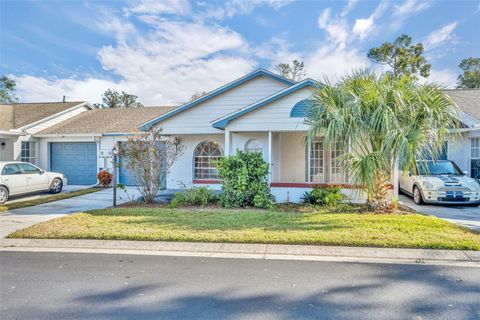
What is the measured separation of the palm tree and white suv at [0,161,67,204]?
11580mm

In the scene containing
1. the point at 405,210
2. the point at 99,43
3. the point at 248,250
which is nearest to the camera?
the point at 248,250

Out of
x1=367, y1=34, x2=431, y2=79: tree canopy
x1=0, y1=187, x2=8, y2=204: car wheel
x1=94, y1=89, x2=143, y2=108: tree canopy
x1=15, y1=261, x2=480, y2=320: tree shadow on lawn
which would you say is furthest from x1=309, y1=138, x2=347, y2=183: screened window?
x1=94, y1=89, x2=143, y2=108: tree canopy

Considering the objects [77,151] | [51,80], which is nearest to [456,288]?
[77,151]

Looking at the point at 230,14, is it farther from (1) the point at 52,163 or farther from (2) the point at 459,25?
(1) the point at 52,163

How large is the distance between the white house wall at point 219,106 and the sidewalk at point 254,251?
8.05m

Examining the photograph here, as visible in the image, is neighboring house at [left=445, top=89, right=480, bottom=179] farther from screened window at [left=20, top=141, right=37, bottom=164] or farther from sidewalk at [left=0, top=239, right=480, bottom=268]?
screened window at [left=20, top=141, right=37, bottom=164]

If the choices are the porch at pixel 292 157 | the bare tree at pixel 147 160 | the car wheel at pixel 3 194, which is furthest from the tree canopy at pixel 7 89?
the porch at pixel 292 157

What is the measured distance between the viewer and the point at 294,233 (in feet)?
22.3

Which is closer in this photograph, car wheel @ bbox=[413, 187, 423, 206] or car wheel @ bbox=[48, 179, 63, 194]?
car wheel @ bbox=[413, 187, 423, 206]

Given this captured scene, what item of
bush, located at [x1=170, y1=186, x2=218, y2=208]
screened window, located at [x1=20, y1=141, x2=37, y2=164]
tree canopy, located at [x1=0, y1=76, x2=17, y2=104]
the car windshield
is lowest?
bush, located at [x1=170, y1=186, x2=218, y2=208]

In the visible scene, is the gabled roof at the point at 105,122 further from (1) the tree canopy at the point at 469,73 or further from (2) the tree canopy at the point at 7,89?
(1) the tree canopy at the point at 469,73

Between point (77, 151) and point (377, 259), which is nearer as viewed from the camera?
point (377, 259)

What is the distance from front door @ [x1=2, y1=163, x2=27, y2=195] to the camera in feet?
39.8

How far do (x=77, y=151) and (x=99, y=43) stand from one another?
20.4 ft
